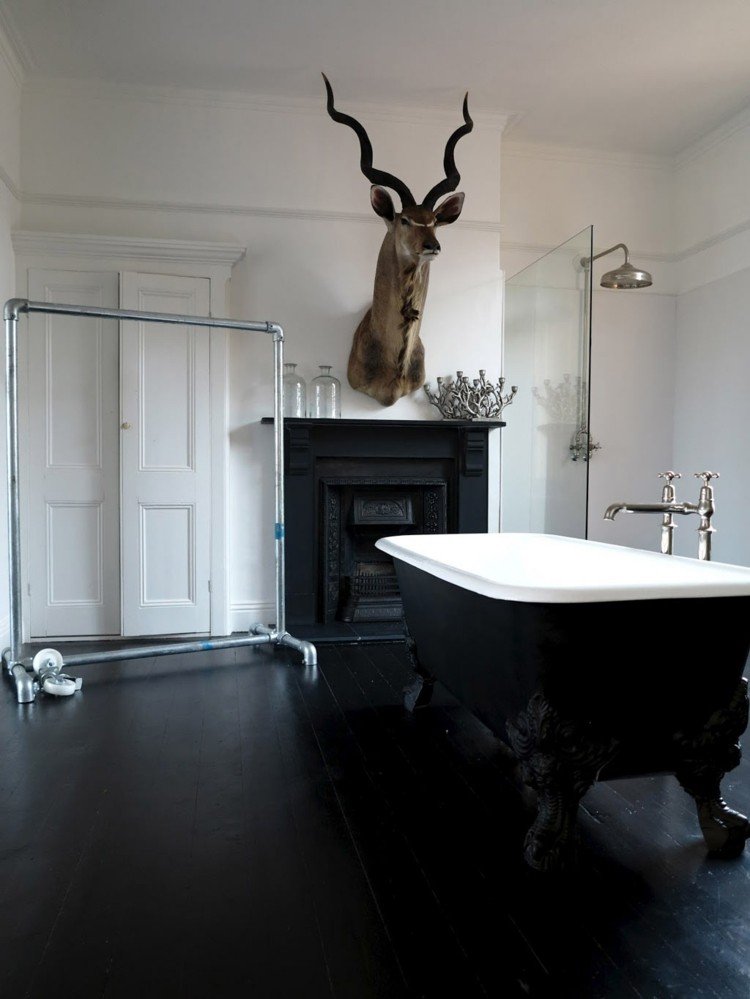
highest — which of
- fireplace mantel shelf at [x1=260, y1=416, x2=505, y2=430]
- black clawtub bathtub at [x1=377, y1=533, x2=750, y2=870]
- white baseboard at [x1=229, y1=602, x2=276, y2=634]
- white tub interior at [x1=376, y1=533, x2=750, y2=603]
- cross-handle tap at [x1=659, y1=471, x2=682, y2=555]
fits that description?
fireplace mantel shelf at [x1=260, y1=416, x2=505, y2=430]

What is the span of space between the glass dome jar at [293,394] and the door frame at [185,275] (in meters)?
Answer: 0.33

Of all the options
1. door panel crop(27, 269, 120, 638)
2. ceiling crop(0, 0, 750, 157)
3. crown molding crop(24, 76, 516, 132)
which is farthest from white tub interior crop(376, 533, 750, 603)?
crown molding crop(24, 76, 516, 132)

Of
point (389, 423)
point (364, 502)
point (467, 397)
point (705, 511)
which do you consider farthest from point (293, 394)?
point (705, 511)

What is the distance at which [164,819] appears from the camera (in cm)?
187

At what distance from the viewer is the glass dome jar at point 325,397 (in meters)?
4.06

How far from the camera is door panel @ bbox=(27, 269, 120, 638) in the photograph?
12.7 feet

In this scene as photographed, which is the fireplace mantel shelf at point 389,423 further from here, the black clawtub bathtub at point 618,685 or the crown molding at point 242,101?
the black clawtub bathtub at point 618,685

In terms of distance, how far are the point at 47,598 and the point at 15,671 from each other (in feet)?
3.35

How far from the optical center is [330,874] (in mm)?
1614

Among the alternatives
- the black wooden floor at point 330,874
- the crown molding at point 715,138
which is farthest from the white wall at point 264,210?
the black wooden floor at point 330,874

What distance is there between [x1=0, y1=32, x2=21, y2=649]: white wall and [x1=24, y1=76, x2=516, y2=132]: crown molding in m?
0.21

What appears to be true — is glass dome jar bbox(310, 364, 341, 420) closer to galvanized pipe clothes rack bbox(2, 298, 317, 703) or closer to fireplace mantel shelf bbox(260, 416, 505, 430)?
fireplace mantel shelf bbox(260, 416, 505, 430)

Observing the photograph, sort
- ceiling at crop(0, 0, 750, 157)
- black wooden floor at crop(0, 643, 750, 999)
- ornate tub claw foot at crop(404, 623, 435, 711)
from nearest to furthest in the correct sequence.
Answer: black wooden floor at crop(0, 643, 750, 999), ornate tub claw foot at crop(404, 623, 435, 711), ceiling at crop(0, 0, 750, 157)

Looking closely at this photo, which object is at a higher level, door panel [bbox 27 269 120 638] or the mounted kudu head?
the mounted kudu head
